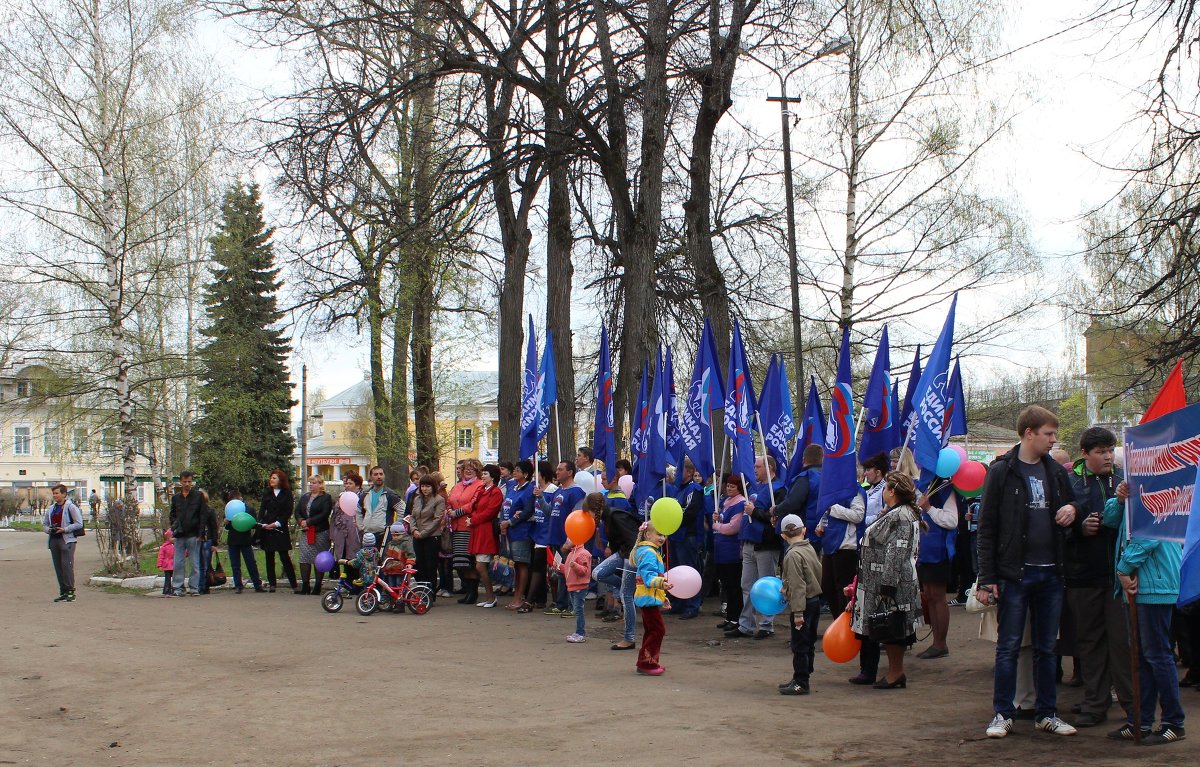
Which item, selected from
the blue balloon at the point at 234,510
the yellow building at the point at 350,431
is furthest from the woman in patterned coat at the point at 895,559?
the yellow building at the point at 350,431

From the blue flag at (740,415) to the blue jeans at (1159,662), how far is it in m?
5.74

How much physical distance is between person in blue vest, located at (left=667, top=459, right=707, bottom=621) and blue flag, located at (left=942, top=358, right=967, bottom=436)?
3583 mm

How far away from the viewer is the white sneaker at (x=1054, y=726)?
692 cm

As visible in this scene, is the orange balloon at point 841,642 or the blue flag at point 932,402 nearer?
the orange balloon at point 841,642

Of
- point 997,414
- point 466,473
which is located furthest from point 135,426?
point 997,414

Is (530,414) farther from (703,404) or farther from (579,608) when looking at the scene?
(579,608)

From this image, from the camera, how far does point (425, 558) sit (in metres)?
15.7

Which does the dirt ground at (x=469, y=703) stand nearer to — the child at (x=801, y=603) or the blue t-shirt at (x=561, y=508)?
the child at (x=801, y=603)

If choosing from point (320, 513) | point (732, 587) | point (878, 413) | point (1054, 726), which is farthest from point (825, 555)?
point (320, 513)

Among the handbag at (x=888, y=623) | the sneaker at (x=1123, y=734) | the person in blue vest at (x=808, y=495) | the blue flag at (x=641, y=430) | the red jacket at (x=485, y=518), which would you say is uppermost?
the blue flag at (x=641, y=430)

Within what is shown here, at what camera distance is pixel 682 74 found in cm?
1497

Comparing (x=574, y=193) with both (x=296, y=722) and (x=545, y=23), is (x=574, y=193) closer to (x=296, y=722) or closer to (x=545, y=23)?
(x=545, y=23)

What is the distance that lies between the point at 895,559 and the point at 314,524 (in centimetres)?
1050

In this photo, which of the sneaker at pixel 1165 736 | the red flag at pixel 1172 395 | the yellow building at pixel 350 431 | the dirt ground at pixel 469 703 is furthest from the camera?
the yellow building at pixel 350 431
